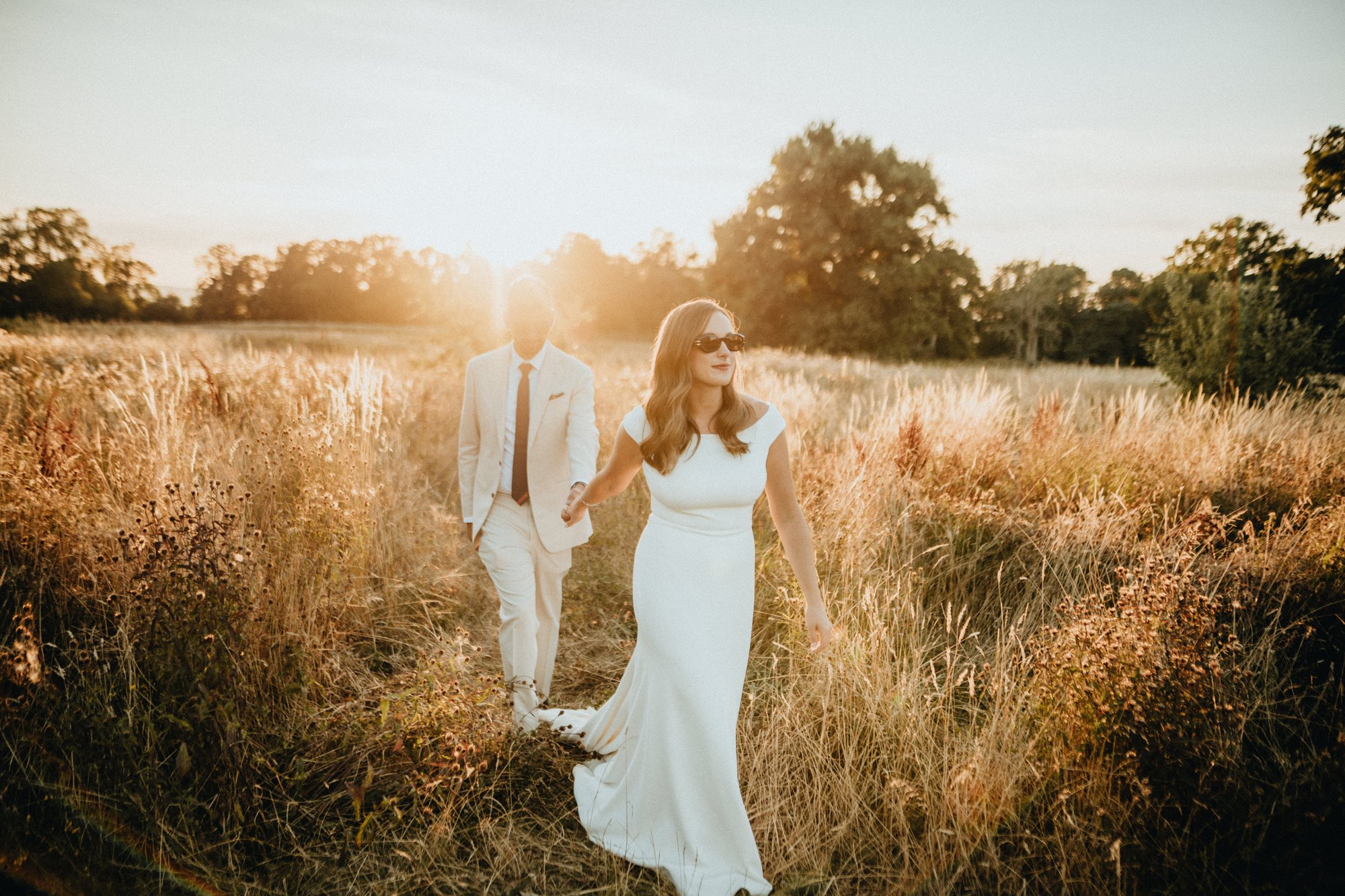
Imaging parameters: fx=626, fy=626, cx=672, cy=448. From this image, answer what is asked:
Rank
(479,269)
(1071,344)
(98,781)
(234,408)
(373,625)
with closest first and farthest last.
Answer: (98,781) < (373,625) < (234,408) < (479,269) < (1071,344)

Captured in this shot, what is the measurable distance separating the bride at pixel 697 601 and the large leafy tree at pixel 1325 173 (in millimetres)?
8320

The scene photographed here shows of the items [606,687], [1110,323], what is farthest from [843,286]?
[606,687]

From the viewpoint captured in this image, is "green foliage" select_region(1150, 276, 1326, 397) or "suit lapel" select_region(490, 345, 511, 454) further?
"green foliage" select_region(1150, 276, 1326, 397)

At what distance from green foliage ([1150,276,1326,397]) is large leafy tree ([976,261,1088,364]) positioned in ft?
102

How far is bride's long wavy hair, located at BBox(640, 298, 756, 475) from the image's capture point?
2.49 metres

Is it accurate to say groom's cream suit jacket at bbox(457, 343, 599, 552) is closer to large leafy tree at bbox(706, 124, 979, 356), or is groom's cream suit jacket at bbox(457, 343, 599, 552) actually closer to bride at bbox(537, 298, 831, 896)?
bride at bbox(537, 298, 831, 896)

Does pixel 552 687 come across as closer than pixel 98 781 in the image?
No

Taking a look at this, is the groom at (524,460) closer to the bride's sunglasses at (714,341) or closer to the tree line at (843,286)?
the bride's sunglasses at (714,341)

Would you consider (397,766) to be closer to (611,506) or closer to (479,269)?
(611,506)

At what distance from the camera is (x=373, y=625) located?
13.7 ft

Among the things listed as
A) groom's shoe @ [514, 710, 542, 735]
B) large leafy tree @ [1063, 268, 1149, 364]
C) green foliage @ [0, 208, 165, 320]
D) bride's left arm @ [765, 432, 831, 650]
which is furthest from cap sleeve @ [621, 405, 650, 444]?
large leafy tree @ [1063, 268, 1149, 364]

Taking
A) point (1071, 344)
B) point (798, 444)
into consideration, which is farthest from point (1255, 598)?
point (1071, 344)

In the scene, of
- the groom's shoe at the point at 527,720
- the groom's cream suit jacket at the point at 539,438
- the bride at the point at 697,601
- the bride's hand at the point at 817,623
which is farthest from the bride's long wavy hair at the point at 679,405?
the groom's shoe at the point at 527,720

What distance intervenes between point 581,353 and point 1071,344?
3806 centimetres
